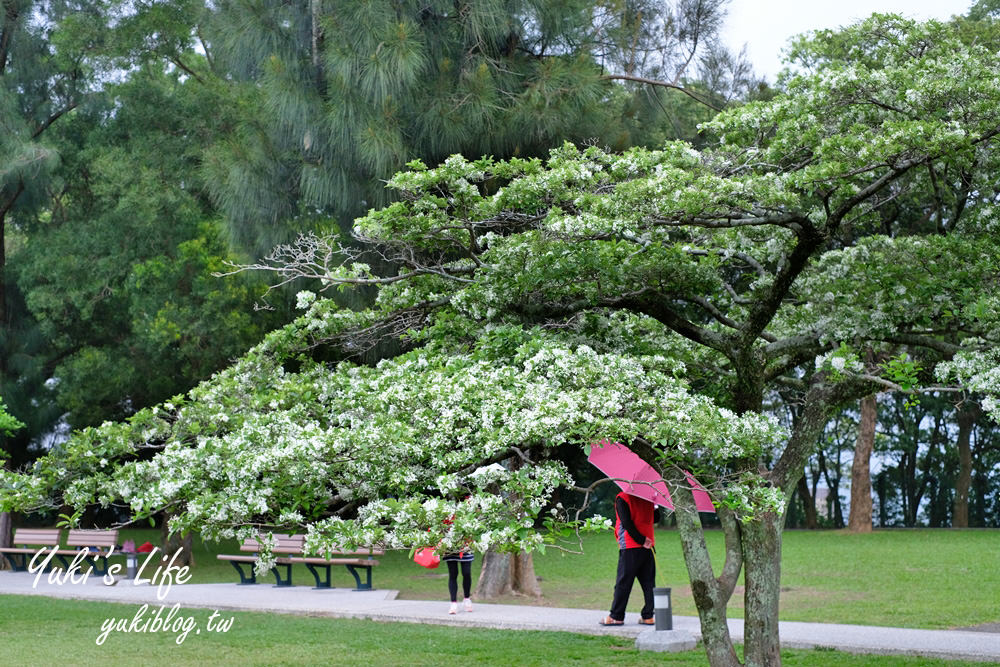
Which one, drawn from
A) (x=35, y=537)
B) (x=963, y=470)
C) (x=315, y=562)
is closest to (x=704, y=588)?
(x=315, y=562)

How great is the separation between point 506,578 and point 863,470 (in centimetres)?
1481

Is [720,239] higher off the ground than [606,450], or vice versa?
[720,239]

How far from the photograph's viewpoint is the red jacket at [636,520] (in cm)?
1055

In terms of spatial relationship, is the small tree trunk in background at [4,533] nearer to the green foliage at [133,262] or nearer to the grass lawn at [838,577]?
the green foliage at [133,262]

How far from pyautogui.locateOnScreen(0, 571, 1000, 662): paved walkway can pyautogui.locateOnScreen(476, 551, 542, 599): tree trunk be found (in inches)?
49.9

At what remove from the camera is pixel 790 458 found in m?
7.57

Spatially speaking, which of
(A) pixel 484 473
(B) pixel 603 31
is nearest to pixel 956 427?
(B) pixel 603 31

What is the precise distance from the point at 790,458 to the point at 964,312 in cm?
160

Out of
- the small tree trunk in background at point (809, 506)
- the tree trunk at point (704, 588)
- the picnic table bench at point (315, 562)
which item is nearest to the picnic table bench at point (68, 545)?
the picnic table bench at point (315, 562)

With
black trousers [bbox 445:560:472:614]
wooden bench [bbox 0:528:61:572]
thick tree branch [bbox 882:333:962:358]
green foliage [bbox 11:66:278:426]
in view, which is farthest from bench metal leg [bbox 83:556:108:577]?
thick tree branch [bbox 882:333:962:358]

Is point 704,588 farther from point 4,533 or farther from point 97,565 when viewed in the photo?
point 4,533

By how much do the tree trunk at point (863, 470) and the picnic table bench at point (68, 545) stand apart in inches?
695

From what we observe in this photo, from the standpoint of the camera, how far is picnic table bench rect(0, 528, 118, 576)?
18328 millimetres

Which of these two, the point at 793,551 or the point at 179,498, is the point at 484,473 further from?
the point at 793,551
